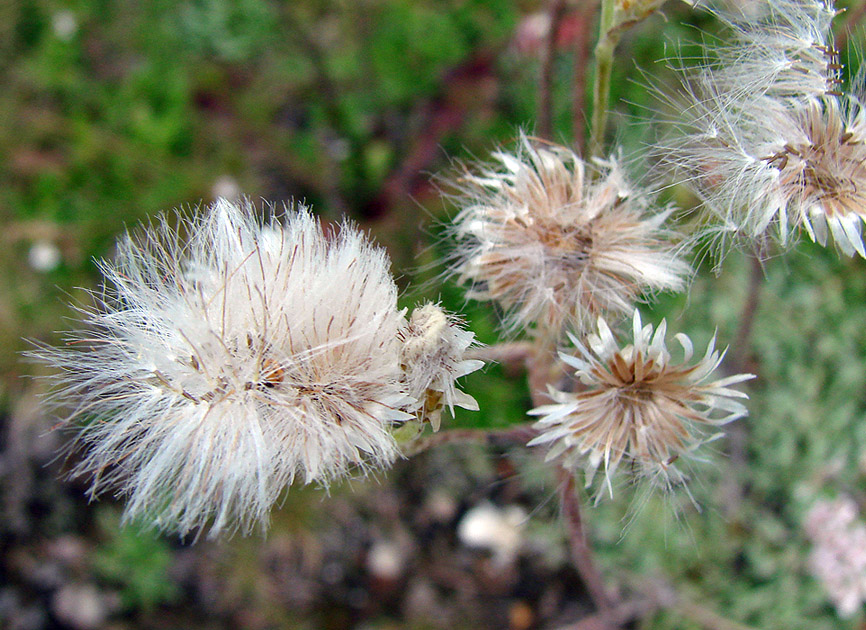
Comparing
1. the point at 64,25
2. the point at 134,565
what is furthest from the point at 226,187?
the point at 134,565

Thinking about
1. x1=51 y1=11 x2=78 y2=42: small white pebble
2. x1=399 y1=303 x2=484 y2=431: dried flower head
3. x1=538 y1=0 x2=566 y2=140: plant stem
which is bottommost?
x1=399 y1=303 x2=484 y2=431: dried flower head

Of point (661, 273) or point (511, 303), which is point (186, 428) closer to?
point (511, 303)

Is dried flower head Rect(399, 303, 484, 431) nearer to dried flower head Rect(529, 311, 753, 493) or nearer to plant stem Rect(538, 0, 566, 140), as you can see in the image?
dried flower head Rect(529, 311, 753, 493)

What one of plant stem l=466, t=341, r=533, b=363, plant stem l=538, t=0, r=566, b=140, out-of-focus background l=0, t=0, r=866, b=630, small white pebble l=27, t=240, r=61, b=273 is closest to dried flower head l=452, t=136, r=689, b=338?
plant stem l=466, t=341, r=533, b=363

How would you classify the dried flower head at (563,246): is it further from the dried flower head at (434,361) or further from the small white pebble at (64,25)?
the small white pebble at (64,25)

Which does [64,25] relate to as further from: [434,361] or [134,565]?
[434,361]

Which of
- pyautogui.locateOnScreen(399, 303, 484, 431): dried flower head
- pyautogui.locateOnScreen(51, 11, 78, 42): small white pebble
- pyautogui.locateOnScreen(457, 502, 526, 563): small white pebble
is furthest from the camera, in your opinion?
pyautogui.locateOnScreen(51, 11, 78, 42): small white pebble
